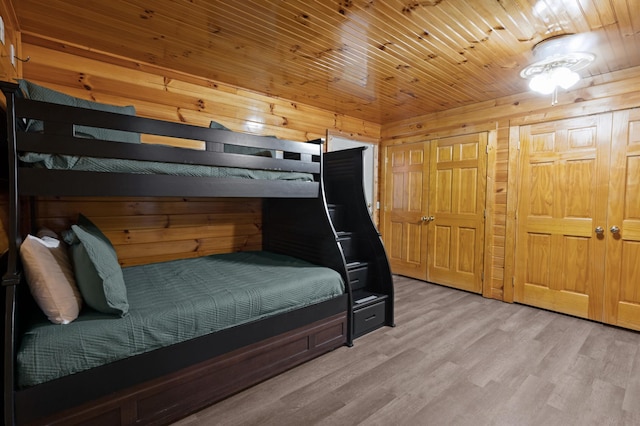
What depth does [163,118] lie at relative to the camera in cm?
265

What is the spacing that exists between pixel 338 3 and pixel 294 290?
68.7 inches

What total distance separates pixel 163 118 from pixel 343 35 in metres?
1.65

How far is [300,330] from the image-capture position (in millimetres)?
2059

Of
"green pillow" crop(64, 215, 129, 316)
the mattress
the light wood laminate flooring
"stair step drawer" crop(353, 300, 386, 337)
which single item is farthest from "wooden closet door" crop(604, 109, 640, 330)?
"green pillow" crop(64, 215, 129, 316)

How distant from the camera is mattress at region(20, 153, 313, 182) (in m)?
1.42

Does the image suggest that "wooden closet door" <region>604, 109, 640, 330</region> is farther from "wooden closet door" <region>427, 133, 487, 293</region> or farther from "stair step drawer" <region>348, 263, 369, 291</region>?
"stair step drawer" <region>348, 263, 369, 291</region>

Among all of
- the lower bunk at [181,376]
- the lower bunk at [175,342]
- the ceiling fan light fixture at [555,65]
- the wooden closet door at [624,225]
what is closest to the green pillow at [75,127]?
the lower bunk at [175,342]

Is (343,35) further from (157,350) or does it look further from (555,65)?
(157,350)

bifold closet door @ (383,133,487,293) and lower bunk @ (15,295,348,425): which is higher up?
bifold closet door @ (383,133,487,293)

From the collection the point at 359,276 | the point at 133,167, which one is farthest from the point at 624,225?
the point at 133,167

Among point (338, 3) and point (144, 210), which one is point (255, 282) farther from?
point (338, 3)

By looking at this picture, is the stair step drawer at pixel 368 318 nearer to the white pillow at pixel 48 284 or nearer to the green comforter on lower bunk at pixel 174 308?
the green comforter on lower bunk at pixel 174 308

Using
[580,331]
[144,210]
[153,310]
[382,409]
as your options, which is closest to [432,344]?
[382,409]

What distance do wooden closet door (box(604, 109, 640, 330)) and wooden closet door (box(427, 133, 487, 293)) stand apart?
108 centimetres
